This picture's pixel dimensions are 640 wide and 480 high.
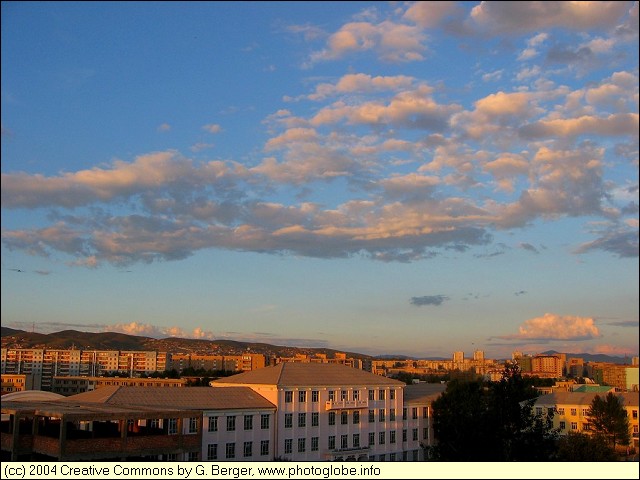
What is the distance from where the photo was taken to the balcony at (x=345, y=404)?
3381 cm

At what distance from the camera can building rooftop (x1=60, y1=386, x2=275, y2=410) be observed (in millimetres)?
29078

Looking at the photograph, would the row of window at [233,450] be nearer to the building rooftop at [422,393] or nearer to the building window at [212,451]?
the building window at [212,451]

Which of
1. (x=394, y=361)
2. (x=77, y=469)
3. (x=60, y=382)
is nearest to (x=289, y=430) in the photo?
(x=77, y=469)

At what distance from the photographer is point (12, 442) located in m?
22.6

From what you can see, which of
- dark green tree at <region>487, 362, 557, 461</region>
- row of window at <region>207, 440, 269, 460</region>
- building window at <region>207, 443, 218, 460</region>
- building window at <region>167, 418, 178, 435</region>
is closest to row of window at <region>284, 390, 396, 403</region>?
row of window at <region>207, 440, 269, 460</region>

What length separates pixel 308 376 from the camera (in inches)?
1362

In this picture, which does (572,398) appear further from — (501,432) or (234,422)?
(234,422)

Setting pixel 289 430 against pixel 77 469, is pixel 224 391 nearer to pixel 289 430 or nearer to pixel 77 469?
pixel 289 430

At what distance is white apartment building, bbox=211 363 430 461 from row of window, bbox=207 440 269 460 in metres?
0.68

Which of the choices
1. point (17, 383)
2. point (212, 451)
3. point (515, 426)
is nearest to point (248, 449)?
point (212, 451)

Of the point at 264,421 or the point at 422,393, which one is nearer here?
the point at 264,421

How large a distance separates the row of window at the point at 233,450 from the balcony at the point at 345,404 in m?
4.08

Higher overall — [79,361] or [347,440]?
[79,361]

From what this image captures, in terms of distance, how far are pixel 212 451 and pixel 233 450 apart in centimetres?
120
